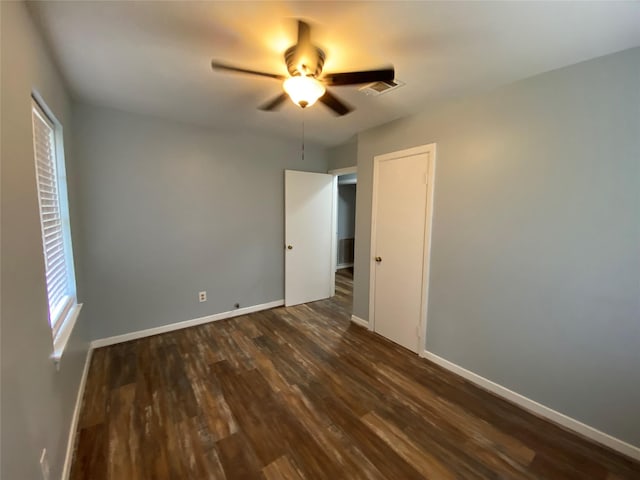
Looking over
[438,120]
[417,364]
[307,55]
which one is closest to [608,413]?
[417,364]

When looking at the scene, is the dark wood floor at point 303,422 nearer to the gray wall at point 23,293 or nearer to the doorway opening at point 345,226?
the gray wall at point 23,293

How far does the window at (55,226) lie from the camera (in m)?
1.59

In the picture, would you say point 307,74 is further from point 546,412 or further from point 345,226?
point 345,226

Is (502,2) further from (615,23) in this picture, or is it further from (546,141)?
(546,141)

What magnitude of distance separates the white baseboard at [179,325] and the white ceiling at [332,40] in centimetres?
235

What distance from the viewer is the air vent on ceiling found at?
204 centimetres

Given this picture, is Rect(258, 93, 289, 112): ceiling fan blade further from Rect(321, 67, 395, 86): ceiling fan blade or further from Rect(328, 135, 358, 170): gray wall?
Rect(328, 135, 358, 170): gray wall

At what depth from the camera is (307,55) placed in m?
1.50

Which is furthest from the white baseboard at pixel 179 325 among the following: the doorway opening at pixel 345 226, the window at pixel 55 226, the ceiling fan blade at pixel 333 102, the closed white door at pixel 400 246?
the ceiling fan blade at pixel 333 102

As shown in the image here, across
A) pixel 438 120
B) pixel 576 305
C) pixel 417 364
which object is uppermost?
pixel 438 120

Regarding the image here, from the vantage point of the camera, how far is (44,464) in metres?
1.14

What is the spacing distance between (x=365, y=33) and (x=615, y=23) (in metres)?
1.26

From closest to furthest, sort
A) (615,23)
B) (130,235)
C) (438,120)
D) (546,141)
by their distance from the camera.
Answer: (615,23), (546,141), (438,120), (130,235)

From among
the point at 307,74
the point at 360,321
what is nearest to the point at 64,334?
the point at 307,74
